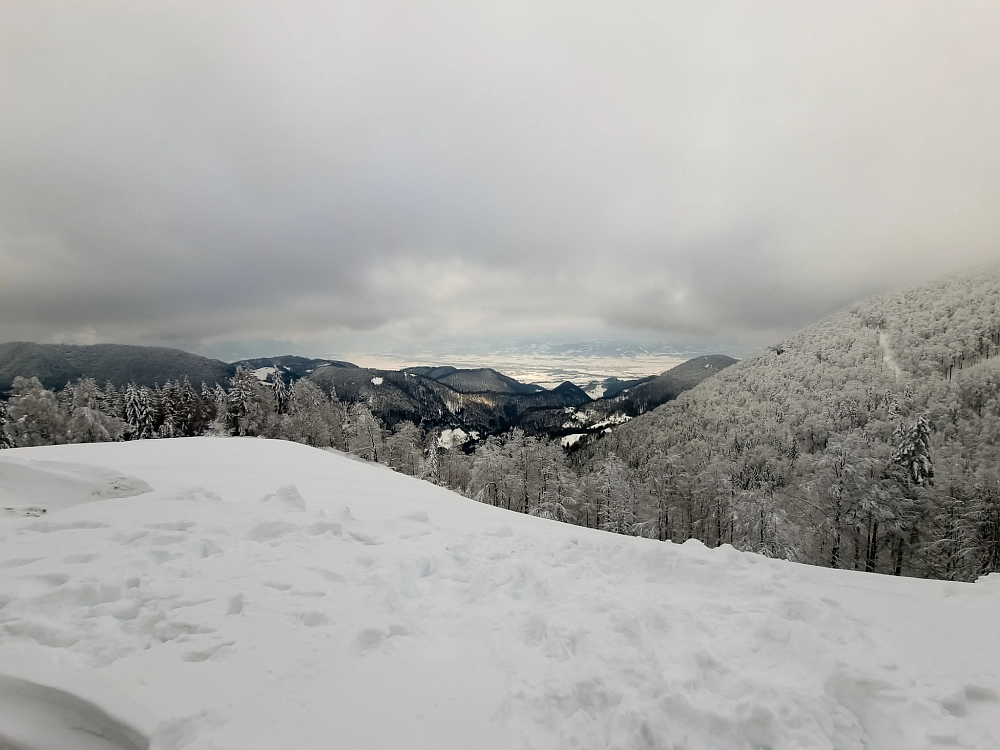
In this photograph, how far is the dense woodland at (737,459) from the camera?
82.4ft

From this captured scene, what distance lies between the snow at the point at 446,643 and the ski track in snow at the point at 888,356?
501 ft

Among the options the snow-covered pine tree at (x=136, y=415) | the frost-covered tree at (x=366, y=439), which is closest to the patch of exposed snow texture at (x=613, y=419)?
the frost-covered tree at (x=366, y=439)

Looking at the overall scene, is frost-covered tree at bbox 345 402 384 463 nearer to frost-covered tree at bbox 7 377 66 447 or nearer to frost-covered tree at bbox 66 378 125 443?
frost-covered tree at bbox 66 378 125 443

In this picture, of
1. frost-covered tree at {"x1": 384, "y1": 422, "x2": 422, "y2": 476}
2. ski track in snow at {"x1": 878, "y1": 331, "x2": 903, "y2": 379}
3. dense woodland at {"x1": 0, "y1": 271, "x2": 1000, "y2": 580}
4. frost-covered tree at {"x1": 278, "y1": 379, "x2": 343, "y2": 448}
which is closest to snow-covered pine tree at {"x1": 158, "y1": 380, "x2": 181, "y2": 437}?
dense woodland at {"x1": 0, "y1": 271, "x2": 1000, "y2": 580}

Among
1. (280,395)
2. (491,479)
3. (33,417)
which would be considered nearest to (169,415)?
(33,417)

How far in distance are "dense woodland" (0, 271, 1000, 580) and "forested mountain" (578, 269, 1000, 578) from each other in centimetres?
18

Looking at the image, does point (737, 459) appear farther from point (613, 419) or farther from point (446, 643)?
point (613, 419)

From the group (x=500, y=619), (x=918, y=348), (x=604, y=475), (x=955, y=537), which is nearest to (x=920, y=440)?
(x=955, y=537)

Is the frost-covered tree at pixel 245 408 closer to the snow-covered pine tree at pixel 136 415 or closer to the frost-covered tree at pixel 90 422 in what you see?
the snow-covered pine tree at pixel 136 415

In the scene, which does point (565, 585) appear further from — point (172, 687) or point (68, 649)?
point (68, 649)

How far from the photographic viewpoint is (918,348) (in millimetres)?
119562

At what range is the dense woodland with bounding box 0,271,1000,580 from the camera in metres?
25.1

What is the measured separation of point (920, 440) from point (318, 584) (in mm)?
38779

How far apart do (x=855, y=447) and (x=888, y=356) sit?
157 metres
